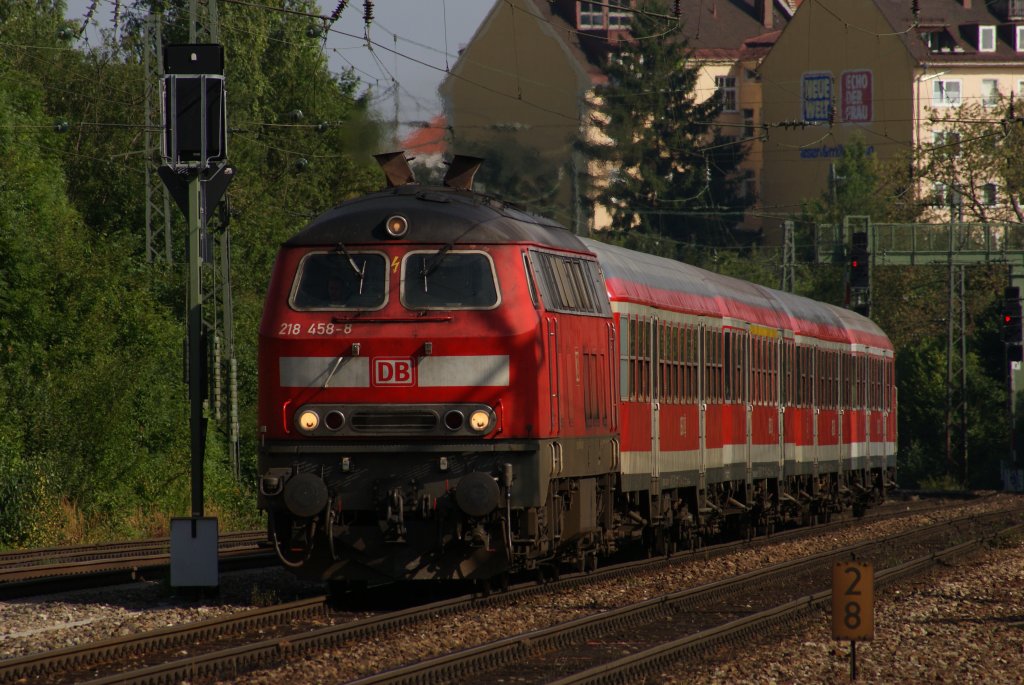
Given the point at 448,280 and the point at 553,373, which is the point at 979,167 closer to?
the point at 553,373

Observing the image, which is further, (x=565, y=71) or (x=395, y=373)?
(x=565, y=71)

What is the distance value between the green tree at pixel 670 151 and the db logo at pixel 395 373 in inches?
2388

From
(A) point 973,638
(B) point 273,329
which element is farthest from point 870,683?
(B) point 273,329

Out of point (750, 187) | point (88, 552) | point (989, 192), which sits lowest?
point (88, 552)

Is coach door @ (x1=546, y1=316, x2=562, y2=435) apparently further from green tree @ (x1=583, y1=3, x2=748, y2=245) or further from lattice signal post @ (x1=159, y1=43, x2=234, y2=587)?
green tree @ (x1=583, y1=3, x2=748, y2=245)

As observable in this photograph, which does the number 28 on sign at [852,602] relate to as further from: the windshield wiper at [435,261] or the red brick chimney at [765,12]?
the red brick chimney at [765,12]

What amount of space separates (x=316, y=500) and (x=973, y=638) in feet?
17.5

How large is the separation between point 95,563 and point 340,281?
21.0 ft

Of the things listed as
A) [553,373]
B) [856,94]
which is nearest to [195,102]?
[553,373]

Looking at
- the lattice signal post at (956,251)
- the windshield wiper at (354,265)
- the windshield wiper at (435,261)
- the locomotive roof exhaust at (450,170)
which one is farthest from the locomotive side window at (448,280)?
the lattice signal post at (956,251)

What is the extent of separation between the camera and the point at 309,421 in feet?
47.4

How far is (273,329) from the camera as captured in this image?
14.8m

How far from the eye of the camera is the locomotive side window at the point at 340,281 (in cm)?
1470

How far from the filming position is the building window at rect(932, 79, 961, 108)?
94.2 m
